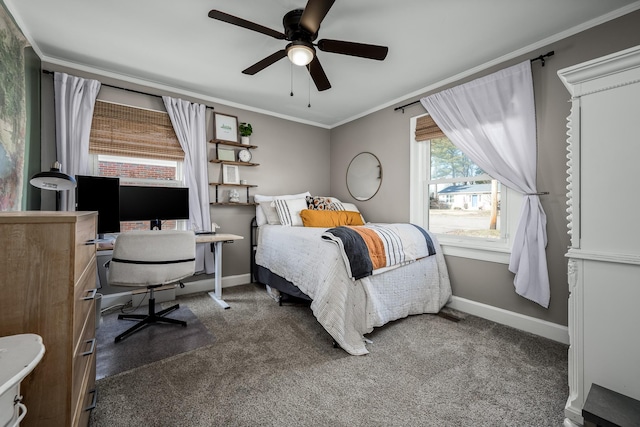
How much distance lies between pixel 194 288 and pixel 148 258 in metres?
1.42

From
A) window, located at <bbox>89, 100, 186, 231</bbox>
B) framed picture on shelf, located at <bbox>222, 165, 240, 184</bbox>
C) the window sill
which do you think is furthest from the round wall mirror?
window, located at <bbox>89, 100, 186, 231</bbox>

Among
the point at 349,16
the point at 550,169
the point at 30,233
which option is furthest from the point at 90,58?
the point at 550,169

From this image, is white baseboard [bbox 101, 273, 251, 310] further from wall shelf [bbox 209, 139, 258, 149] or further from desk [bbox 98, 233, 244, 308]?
wall shelf [bbox 209, 139, 258, 149]

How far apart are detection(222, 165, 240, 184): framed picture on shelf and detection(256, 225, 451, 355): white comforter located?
0.97m

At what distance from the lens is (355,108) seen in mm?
3805

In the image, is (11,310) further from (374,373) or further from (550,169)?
(550,169)

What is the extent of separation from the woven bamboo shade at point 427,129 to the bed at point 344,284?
115 centimetres

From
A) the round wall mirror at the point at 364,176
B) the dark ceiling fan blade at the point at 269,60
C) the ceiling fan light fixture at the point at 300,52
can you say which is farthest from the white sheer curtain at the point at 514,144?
the dark ceiling fan blade at the point at 269,60

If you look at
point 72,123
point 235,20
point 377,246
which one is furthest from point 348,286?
point 72,123

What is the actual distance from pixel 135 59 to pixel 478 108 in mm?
3395

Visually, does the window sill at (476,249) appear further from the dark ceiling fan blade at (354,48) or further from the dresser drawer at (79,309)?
the dresser drawer at (79,309)

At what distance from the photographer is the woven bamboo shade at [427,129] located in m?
3.00

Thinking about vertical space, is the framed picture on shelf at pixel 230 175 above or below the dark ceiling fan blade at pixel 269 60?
below

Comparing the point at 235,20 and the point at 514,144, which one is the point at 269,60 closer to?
the point at 235,20
